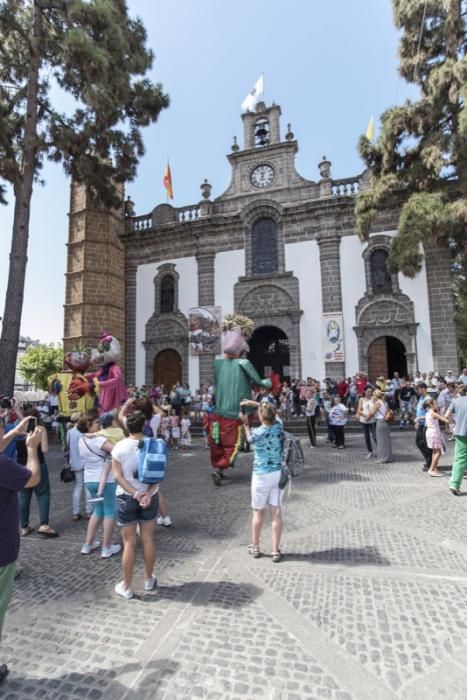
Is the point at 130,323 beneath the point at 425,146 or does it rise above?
beneath

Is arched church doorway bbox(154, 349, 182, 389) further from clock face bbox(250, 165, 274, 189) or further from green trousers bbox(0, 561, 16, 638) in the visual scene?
green trousers bbox(0, 561, 16, 638)

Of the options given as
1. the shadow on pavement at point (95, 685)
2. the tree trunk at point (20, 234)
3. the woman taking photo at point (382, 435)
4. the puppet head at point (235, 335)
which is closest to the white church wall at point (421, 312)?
the woman taking photo at point (382, 435)

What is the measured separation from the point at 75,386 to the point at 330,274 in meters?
13.2

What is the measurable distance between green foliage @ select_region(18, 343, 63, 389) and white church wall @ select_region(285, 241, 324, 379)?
1159 inches

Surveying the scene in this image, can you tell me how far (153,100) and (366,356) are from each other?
1303 centimetres

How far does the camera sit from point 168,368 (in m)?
20.0

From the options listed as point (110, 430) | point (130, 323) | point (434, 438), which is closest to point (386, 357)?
point (434, 438)

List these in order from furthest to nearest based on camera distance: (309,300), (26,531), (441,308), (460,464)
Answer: (309,300) → (441,308) → (460,464) → (26,531)

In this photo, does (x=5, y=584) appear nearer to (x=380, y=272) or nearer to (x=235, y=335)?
(x=235, y=335)

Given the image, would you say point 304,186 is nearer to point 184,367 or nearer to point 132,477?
point 184,367

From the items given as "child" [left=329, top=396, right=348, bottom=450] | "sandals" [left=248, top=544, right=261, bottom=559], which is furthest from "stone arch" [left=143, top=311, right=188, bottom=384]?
"sandals" [left=248, top=544, right=261, bottom=559]

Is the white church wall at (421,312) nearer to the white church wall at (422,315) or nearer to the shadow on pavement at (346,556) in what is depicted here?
the white church wall at (422,315)

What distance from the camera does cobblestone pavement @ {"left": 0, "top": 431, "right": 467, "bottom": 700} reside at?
7.67 ft

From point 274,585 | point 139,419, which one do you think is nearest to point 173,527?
point 274,585
